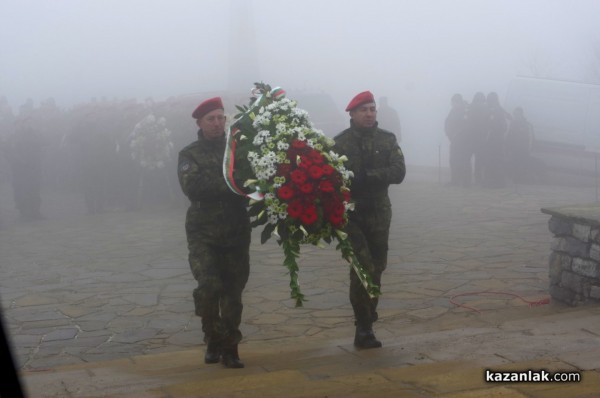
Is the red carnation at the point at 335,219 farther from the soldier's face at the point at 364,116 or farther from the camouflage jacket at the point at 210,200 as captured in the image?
the soldier's face at the point at 364,116

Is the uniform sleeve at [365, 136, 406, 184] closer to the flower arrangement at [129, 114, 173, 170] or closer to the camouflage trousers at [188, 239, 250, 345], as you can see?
the camouflage trousers at [188, 239, 250, 345]

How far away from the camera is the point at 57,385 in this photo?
5.82 metres

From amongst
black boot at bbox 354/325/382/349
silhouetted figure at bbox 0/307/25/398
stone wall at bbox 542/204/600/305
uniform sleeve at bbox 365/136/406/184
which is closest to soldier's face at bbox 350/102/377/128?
uniform sleeve at bbox 365/136/406/184

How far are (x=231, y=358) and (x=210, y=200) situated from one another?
1.06m

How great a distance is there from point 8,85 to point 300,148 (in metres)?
38.2

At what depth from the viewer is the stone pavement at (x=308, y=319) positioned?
17.4 ft

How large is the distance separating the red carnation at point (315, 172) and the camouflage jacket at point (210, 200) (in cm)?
72

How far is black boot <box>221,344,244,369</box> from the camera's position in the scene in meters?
6.21

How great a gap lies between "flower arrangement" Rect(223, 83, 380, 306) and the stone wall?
2506mm

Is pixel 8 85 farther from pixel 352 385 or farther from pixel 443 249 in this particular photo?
pixel 352 385

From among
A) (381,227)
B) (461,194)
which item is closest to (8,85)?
(461,194)

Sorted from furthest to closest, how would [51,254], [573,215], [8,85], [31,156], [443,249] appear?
[8,85] < [31,156] < [51,254] < [443,249] < [573,215]

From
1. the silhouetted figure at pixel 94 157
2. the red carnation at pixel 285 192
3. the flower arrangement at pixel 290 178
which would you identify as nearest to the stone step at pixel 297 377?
the flower arrangement at pixel 290 178

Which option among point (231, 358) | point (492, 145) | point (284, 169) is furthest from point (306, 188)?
point (492, 145)
